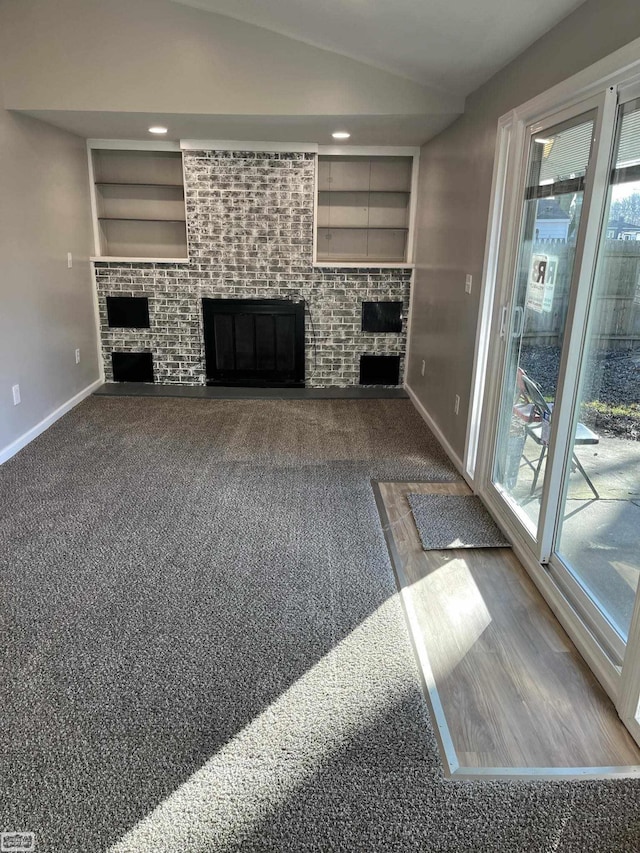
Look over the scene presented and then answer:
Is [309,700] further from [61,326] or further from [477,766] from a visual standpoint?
[61,326]

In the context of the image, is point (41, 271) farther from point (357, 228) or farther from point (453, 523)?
point (453, 523)

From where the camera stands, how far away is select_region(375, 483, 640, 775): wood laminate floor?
70.8 inches

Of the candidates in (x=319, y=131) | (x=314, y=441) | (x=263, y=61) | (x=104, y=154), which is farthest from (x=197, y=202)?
(x=314, y=441)

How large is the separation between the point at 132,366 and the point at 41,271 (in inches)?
62.8

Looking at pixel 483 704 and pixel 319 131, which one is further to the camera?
pixel 319 131

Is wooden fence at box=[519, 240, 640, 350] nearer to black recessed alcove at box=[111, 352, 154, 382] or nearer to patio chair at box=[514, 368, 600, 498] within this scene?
patio chair at box=[514, 368, 600, 498]

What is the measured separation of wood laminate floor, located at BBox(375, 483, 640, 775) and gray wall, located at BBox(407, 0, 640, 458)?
1.33m

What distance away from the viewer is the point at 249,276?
575cm

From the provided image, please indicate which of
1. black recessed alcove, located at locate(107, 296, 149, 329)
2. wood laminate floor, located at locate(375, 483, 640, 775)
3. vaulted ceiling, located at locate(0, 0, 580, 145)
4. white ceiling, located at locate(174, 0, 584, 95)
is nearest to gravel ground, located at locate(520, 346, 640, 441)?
wood laminate floor, located at locate(375, 483, 640, 775)

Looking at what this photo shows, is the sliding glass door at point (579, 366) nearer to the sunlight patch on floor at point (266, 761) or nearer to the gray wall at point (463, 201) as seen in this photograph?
the gray wall at point (463, 201)

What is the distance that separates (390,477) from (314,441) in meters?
0.85

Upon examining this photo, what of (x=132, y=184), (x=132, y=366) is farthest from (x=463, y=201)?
(x=132, y=366)

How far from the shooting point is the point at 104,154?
5605 millimetres

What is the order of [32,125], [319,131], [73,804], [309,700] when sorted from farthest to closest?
1. [319,131]
2. [32,125]
3. [309,700]
4. [73,804]
